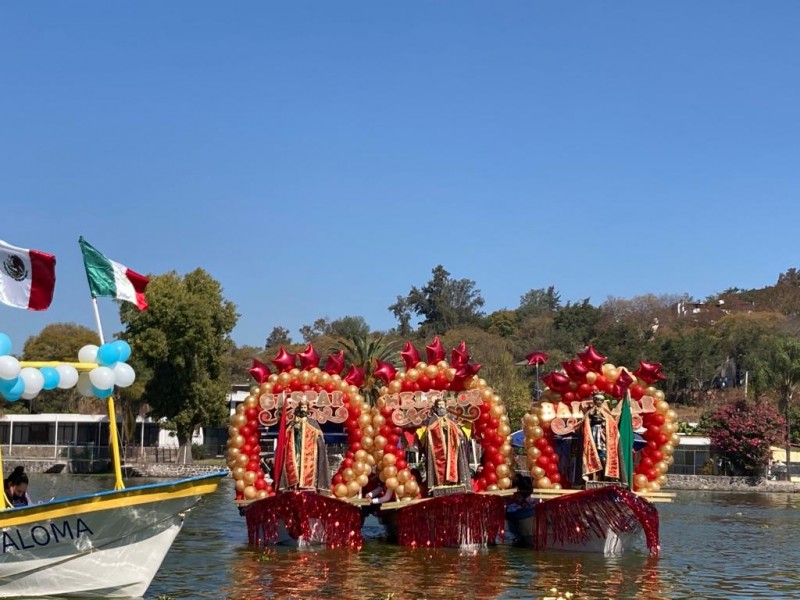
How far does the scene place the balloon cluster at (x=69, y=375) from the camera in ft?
46.6

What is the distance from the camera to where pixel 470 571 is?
18797 millimetres

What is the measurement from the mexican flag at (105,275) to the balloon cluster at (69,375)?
78 cm

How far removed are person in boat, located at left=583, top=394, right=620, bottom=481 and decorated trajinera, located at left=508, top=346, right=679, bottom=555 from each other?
2 centimetres

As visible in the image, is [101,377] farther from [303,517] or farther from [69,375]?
[303,517]

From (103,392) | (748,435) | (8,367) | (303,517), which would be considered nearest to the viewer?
(8,367)

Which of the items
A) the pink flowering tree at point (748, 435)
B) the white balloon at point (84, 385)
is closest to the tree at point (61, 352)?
the pink flowering tree at point (748, 435)

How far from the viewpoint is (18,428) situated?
61.6 m

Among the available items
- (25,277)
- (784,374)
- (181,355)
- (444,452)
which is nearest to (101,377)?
(25,277)

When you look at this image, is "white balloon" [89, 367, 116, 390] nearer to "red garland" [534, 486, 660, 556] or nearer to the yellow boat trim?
the yellow boat trim

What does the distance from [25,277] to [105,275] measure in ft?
4.39

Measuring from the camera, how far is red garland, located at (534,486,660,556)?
20219mm

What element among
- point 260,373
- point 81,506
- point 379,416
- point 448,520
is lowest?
point 448,520

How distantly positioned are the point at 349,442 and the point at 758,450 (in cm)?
3184

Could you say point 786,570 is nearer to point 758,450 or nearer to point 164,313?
point 758,450
